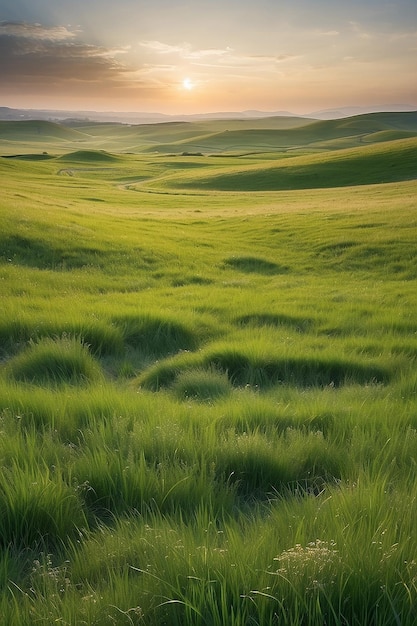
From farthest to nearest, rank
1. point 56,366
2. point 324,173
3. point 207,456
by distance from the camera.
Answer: point 324,173 < point 56,366 < point 207,456

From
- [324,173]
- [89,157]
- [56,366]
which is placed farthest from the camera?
[89,157]

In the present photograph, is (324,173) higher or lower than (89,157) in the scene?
lower

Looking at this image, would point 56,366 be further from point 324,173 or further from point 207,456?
point 324,173

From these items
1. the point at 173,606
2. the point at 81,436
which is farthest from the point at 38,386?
the point at 173,606

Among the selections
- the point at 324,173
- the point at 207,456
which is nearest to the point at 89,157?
the point at 324,173

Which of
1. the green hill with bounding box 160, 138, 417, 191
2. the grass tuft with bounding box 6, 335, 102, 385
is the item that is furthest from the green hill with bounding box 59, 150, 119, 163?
the grass tuft with bounding box 6, 335, 102, 385

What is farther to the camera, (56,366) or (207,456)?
(56,366)

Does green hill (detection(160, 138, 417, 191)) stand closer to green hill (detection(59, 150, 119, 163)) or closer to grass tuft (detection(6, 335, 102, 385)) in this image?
green hill (detection(59, 150, 119, 163))

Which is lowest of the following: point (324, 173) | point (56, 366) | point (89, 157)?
point (56, 366)

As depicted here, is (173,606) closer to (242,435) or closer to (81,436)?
(242,435)

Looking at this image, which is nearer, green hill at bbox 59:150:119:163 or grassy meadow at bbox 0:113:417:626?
grassy meadow at bbox 0:113:417:626

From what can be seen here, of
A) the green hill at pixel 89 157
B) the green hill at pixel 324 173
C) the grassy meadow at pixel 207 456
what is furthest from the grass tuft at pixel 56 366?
the green hill at pixel 89 157

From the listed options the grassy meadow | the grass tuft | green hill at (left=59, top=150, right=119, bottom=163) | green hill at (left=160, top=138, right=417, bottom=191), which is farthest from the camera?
green hill at (left=59, top=150, right=119, bottom=163)

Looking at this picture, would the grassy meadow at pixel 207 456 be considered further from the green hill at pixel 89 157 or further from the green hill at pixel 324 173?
the green hill at pixel 89 157
